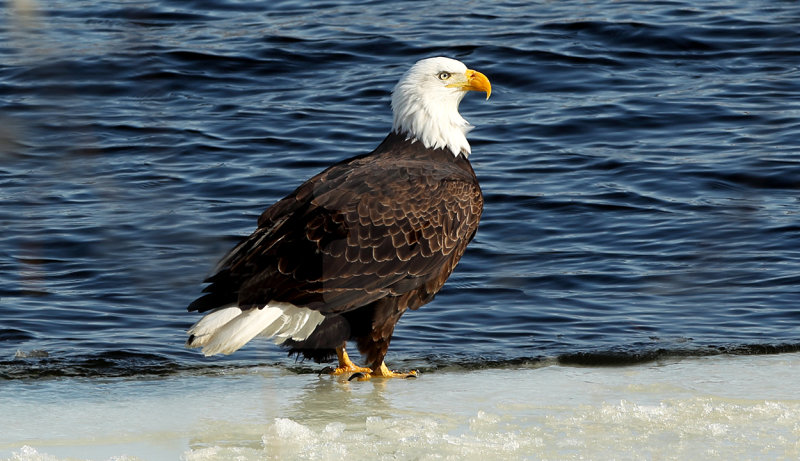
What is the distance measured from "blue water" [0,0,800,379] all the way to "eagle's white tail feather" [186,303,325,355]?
0.45m

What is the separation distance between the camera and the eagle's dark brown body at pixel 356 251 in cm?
476

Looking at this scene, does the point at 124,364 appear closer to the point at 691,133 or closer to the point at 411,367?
the point at 411,367

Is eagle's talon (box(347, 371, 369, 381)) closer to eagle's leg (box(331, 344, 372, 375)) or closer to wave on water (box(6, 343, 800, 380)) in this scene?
eagle's leg (box(331, 344, 372, 375))

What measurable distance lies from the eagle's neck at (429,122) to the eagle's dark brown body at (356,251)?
254 mm

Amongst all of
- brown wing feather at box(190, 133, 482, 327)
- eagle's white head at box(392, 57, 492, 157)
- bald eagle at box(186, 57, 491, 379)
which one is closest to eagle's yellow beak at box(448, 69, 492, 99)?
eagle's white head at box(392, 57, 492, 157)

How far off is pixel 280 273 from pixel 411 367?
98cm

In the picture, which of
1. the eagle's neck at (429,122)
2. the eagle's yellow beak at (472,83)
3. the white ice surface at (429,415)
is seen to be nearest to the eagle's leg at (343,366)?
the white ice surface at (429,415)

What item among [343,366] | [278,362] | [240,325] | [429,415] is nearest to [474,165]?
[278,362]

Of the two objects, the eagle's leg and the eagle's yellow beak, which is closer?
the eagle's leg

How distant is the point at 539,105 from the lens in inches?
404

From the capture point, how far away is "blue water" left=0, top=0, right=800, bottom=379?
5363mm

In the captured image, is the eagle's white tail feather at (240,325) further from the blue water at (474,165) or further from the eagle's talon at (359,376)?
the blue water at (474,165)

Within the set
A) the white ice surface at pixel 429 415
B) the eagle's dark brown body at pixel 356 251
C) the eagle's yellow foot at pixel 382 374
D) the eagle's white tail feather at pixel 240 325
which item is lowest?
the eagle's yellow foot at pixel 382 374

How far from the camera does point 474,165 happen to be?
8906 millimetres
